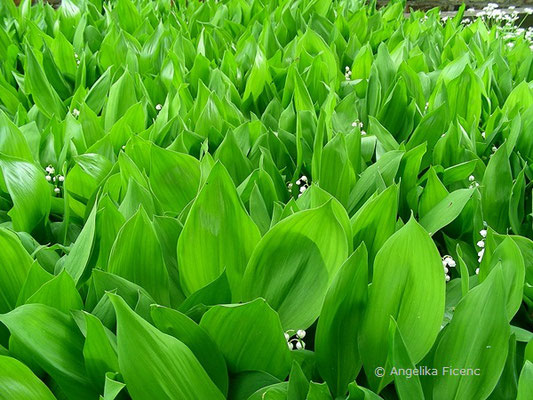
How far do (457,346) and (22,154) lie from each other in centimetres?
116

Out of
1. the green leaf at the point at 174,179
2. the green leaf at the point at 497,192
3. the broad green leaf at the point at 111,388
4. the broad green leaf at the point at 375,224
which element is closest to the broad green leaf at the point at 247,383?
the broad green leaf at the point at 111,388

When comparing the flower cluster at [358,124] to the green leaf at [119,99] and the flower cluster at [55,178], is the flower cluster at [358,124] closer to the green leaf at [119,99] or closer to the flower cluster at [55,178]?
the green leaf at [119,99]

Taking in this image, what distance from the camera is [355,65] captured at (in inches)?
94.3

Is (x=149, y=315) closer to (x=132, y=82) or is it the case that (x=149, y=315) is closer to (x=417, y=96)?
(x=132, y=82)

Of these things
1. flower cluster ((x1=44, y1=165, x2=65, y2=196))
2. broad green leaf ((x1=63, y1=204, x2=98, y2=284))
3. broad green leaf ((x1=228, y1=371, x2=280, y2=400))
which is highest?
broad green leaf ((x1=63, y1=204, x2=98, y2=284))

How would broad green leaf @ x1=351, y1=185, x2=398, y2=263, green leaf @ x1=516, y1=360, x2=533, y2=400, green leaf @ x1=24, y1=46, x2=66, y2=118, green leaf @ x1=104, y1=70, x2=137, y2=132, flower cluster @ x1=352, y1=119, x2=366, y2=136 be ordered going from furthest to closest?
green leaf @ x1=24, y1=46, x2=66, y2=118
green leaf @ x1=104, y1=70, x2=137, y2=132
flower cluster @ x1=352, y1=119, x2=366, y2=136
broad green leaf @ x1=351, y1=185, x2=398, y2=263
green leaf @ x1=516, y1=360, x2=533, y2=400

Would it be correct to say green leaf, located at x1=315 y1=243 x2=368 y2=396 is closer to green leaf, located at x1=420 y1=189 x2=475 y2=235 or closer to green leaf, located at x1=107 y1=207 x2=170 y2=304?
green leaf, located at x1=107 y1=207 x2=170 y2=304

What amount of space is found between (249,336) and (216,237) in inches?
8.1

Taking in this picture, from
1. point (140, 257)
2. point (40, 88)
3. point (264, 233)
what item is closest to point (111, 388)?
point (140, 257)

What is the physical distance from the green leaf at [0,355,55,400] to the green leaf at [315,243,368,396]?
0.43 m

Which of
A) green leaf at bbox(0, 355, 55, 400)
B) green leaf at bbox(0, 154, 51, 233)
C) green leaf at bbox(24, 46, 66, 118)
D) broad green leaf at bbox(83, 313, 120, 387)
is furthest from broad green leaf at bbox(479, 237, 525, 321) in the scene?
green leaf at bbox(24, 46, 66, 118)

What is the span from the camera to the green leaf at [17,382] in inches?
35.7

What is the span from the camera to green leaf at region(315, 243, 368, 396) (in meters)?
0.99

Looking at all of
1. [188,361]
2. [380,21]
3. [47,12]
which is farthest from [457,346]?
[47,12]
